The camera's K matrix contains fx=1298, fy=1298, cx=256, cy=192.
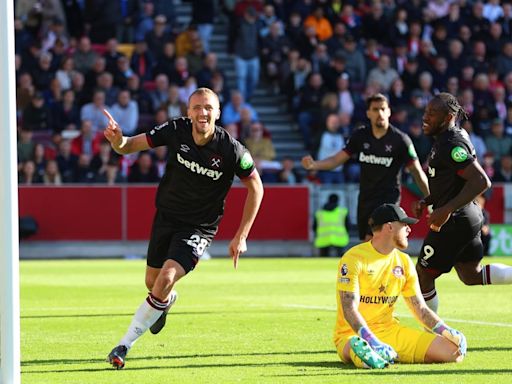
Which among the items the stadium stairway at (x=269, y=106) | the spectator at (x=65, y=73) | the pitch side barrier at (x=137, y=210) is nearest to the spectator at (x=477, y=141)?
the pitch side barrier at (x=137, y=210)

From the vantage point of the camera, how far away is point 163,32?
30875 mm

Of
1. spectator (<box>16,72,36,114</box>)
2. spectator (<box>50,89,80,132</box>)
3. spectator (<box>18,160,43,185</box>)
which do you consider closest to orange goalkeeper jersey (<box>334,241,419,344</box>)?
spectator (<box>18,160,43,185</box>)

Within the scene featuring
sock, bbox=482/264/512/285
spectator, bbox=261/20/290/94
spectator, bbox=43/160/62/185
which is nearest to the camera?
sock, bbox=482/264/512/285

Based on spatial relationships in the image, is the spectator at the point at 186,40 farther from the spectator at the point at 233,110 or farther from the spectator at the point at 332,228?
the spectator at the point at 332,228

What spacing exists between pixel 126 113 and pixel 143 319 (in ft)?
61.7

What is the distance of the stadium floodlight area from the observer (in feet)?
25.3

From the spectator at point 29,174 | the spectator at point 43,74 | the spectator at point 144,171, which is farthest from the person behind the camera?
the spectator at point 43,74

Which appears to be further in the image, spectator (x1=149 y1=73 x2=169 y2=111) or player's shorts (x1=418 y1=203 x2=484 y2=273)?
spectator (x1=149 y1=73 x2=169 y2=111)

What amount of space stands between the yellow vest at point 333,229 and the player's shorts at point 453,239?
15626 mm

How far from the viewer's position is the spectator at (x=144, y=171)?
27812 mm

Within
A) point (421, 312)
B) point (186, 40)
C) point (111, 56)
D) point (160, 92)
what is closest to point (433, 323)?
point (421, 312)

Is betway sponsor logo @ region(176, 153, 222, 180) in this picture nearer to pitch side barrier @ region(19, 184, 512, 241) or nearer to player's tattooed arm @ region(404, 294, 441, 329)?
player's tattooed arm @ region(404, 294, 441, 329)

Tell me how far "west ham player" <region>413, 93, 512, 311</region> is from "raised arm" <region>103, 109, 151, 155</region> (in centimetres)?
255

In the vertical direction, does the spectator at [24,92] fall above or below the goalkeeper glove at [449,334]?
below
